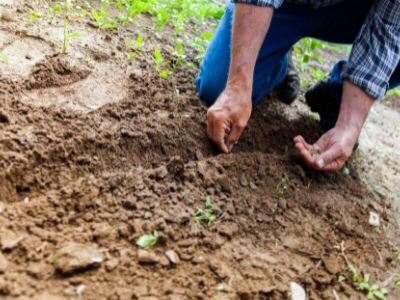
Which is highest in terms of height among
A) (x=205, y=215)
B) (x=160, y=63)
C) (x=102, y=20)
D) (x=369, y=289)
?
(x=102, y=20)

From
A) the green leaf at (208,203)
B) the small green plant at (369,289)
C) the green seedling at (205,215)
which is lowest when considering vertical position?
the small green plant at (369,289)

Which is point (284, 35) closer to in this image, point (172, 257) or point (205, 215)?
point (205, 215)

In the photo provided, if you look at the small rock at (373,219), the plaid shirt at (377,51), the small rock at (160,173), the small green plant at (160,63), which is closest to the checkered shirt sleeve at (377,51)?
the plaid shirt at (377,51)

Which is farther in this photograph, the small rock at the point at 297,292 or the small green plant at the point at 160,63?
the small green plant at the point at 160,63

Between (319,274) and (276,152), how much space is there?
82cm

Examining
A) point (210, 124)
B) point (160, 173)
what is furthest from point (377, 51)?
point (160, 173)

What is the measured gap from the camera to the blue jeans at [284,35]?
2098 millimetres

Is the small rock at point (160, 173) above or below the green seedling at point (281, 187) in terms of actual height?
above

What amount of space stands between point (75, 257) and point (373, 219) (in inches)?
56.4

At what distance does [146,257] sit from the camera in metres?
1.23

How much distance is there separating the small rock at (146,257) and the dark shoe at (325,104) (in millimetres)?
1569

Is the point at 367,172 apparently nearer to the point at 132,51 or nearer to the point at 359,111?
the point at 359,111

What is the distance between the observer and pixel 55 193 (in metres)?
1.37

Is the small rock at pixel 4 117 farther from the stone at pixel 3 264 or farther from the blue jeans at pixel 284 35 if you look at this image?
the blue jeans at pixel 284 35
